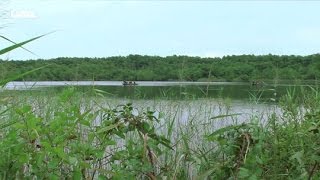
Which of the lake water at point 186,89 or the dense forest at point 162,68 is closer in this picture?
the lake water at point 186,89

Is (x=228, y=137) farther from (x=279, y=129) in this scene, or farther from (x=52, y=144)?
(x=52, y=144)

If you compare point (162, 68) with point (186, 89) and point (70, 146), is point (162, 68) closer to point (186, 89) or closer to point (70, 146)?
point (186, 89)

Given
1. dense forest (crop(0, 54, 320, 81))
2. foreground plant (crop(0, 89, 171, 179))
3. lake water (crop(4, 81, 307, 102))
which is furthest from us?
dense forest (crop(0, 54, 320, 81))

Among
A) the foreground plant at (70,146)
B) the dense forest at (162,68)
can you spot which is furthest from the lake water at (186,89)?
the foreground plant at (70,146)

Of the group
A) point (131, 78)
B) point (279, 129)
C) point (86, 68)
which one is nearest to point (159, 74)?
point (131, 78)

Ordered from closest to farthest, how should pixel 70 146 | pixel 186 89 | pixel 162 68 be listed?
pixel 70 146 < pixel 186 89 < pixel 162 68

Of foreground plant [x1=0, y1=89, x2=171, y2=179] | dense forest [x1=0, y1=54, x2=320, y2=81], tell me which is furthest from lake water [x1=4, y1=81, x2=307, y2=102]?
foreground plant [x1=0, y1=89, x2=171, y2=179]

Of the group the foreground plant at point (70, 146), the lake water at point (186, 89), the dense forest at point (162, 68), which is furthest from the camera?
the dense forest at point (162, 68)

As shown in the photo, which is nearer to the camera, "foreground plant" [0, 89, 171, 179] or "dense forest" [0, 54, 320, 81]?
"foreground plant" [0, 89, 171, 179]

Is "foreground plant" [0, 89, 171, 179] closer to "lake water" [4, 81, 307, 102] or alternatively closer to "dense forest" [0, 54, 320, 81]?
"lake water" [4, 81, 307, 102]

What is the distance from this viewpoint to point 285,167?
5.86 feet

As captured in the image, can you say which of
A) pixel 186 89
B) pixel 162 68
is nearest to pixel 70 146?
pixel 186 89

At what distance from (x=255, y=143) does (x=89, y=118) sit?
25.0 inches

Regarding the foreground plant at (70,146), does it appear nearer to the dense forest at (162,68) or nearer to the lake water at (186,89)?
the lake water at (186,89)
